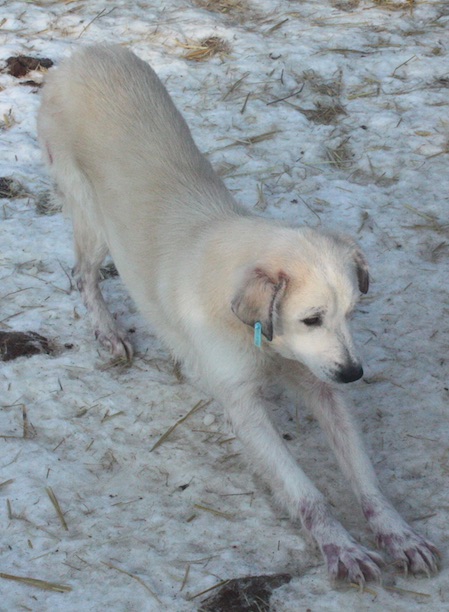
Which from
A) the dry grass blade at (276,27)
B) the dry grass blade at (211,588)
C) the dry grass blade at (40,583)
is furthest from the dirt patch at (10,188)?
the dry grass blade at (211,588)

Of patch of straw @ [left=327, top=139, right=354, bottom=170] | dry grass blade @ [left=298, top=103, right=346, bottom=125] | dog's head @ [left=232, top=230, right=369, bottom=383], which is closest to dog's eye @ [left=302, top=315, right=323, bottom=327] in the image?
dog's head @ [left=232, top=230, right=369, bottom=383]

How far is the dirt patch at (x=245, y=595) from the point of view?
298 cm

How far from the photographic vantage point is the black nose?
315 cm

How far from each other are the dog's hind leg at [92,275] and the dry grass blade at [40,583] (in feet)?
5.03

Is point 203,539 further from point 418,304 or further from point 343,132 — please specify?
point 343,132

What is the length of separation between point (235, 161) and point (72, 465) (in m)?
2.88

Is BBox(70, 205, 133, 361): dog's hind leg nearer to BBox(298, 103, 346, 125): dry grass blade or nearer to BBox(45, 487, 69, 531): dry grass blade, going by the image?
BBox(45, 487, 69, 531): dry grass blade

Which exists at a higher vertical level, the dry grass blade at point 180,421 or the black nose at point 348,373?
the black nose at point 348,373

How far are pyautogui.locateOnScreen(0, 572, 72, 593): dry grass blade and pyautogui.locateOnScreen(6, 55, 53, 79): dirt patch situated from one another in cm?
455

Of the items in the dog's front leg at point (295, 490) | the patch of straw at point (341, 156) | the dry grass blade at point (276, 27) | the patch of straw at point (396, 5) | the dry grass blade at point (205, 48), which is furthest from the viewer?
the patch of straw at point (396, 5)

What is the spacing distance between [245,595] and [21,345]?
1922mm

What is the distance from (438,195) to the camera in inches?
213

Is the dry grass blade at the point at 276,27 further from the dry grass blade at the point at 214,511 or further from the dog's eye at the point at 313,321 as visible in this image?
the dry grass blade at the point at 214,511

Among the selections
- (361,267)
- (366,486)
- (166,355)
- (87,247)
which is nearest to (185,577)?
(366,486)
